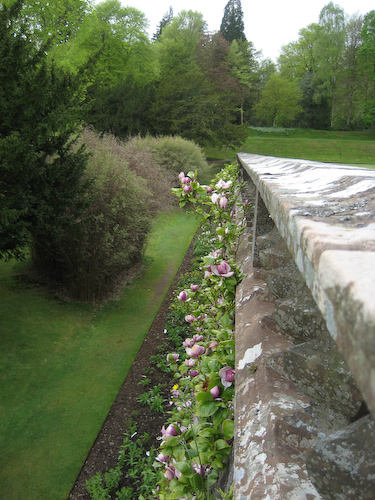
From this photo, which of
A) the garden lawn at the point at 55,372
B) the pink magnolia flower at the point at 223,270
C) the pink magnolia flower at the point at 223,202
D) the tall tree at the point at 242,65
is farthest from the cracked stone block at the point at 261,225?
the tall tree at the point at 242,65

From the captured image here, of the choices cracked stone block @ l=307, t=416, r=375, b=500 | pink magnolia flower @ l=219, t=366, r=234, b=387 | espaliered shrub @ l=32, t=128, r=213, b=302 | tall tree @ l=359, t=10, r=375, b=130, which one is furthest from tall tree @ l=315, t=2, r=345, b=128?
cracked stone block @ l=307, t=416, r=375, b=500

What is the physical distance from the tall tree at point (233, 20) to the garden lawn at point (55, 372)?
1901 inches

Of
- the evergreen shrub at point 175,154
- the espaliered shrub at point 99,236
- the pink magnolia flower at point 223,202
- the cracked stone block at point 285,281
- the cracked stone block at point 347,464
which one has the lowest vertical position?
the espaliered shrub at point 99,236

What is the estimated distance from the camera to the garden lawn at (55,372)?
436 cm

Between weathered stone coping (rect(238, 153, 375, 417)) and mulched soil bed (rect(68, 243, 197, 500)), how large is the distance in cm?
443

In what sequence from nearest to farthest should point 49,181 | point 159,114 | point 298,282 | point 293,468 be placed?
point 293,468 < point 298,282 < point 49,181 < point 159,114

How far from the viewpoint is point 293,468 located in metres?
0.88

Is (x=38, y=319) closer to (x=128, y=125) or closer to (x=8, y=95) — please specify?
(x=8, y=95)

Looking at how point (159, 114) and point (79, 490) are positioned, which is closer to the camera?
point (79, 490)

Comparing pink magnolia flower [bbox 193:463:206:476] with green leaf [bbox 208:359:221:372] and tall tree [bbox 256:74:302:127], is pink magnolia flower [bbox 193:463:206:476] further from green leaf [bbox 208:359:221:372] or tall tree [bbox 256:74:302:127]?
tall tree [bbox 256:74:302:127]

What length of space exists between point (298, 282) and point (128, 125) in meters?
24.4

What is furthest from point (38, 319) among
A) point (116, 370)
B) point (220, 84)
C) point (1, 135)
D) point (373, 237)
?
point (220, 84)

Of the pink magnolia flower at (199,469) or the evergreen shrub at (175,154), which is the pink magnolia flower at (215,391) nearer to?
the pink magnolia flower at (199,469)

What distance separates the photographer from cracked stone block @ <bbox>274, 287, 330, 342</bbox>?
1152 millimetres
